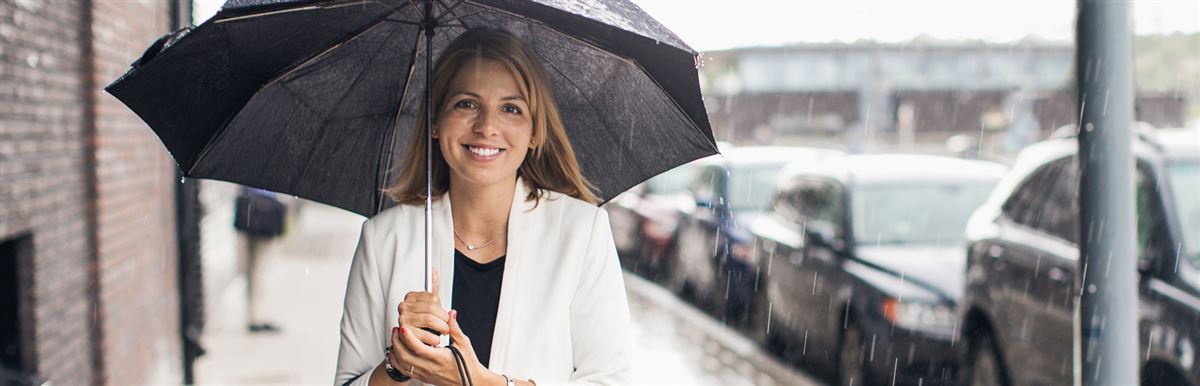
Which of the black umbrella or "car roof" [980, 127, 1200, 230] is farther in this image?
"car roof" [980, 127, 1200, 230]

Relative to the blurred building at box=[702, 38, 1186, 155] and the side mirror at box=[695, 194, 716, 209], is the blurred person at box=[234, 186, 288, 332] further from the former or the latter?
the blurred building at box=[702, 38, 1186, 155]

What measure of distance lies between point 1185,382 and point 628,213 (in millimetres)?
10823

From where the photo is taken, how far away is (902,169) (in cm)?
927

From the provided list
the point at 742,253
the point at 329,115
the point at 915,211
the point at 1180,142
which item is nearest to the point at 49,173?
the point at 329,115

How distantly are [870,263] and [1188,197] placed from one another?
2690mm

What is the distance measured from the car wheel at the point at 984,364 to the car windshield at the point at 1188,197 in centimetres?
136

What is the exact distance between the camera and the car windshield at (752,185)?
478 inches

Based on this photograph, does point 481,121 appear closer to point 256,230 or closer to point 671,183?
point 256,230

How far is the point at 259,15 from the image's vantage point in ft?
8.18

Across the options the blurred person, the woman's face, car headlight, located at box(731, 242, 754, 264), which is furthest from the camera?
car headlight, located at box(731, 242, 754, 264)

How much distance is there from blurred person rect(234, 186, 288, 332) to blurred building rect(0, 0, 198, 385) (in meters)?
1.24

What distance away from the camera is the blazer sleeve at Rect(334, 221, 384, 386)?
8.66 feet

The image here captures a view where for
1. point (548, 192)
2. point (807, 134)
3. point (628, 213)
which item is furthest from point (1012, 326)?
point (807, 134)

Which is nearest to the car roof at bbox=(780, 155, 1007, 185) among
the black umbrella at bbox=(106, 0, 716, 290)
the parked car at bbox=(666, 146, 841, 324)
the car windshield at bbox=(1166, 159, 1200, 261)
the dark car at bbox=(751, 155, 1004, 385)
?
the dark car at bbox=(751, 155, 1004, 385)
